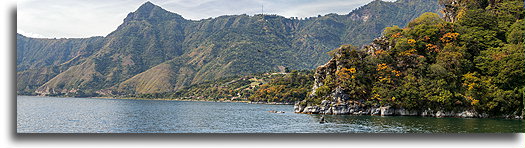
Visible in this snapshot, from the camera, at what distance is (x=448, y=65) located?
47438 mm

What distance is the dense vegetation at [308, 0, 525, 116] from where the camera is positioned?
42219mm

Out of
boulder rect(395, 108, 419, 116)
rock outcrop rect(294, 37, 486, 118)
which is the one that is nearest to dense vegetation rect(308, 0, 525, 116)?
rock outcrop rect(294, 37, 486, 118)

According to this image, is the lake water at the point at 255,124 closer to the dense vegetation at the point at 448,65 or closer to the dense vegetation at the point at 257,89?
the dense vegetation at the point at 448,65

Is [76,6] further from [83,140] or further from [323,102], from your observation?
[323,102]

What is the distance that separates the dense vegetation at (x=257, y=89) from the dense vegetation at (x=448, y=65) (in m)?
38.9

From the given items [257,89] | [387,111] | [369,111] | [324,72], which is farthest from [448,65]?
[257,89]

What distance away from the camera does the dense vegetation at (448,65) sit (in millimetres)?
42219

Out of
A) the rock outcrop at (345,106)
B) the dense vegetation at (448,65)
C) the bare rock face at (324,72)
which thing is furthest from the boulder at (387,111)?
the bare rock face at (324,72)

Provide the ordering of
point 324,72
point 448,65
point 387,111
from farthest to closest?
point 324,72 → point 387,111 → point 448,65

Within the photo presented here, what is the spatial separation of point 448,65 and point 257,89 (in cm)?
8600

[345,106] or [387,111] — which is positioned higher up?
[345,106]

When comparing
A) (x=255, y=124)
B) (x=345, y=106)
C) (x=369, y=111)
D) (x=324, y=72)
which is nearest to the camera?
(x=255, y=124)

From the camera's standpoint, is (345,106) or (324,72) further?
(324,72)

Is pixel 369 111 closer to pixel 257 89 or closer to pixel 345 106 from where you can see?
pixel 345 106
